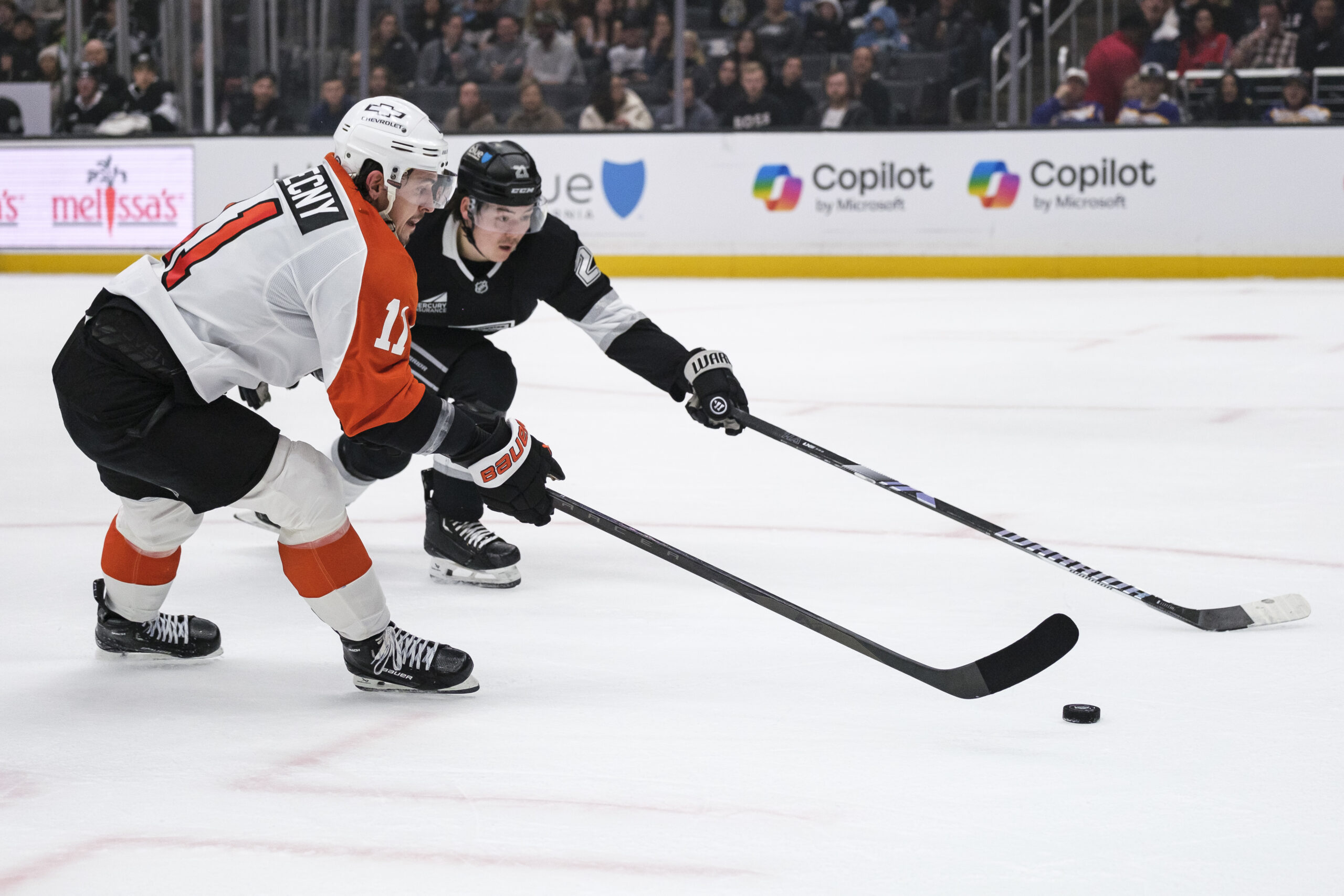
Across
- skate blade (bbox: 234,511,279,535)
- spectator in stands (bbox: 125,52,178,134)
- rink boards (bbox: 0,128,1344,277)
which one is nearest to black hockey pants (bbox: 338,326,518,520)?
skate blade (bbox: 234,511,279,535)

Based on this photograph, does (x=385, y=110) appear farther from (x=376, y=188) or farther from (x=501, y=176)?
(x=501, y=176)

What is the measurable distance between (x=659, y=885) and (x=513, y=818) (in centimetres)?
28

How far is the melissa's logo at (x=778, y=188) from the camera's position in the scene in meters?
10.4

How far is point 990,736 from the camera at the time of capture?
2279 mm

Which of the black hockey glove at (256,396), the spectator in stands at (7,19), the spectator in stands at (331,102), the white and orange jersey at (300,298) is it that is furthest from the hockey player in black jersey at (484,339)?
the spectator in stands at (7,19)

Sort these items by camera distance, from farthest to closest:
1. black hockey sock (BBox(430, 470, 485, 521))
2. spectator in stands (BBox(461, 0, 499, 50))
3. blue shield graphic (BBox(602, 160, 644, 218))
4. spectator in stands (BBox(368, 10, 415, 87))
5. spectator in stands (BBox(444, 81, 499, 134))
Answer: spectator in stands (BBox(461, 0, 499, 50)) → spectator in stands (BBox(368, 10, 415, 87)) → spectator in stands (BBox(444, 81, 499, 134)) → blue shield graphic (BBox(602, 160, 644, 218)) → black hockey sock (BBox(430, 470, 485, 521))

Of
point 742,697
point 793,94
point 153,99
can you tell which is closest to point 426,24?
point 153,99

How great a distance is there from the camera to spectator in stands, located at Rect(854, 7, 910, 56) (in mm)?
10953

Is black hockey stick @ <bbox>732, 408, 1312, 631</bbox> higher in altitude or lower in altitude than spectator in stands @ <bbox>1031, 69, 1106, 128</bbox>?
lower

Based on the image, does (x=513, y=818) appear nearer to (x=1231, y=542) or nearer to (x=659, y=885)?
A: (x=659, y=885)

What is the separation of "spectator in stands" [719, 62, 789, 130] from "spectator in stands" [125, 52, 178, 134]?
278 centimetres

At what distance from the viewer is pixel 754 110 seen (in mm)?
10594

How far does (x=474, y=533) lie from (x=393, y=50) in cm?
870

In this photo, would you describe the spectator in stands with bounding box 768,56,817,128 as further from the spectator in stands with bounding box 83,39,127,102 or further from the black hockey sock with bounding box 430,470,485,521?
the black hockey sock with bounding box 430,470,485,521
